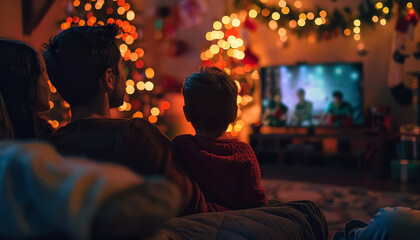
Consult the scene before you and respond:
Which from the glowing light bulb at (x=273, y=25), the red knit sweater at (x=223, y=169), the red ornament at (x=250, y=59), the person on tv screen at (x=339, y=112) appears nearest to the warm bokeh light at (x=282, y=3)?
the glowing light bulb at (x=273, y=25)

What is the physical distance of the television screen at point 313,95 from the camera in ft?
14.9

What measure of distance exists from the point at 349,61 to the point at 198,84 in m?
4.05

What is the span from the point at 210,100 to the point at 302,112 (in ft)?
12.4

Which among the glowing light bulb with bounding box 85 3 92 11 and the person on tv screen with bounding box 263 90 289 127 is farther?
the person on tv screen with bounding box 263 90 289 127

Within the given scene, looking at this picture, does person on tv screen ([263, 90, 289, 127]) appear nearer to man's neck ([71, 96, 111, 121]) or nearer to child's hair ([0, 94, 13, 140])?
man's neck ([71, 96, 111, 121])

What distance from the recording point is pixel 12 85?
0.92m

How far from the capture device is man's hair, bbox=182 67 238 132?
1201mm

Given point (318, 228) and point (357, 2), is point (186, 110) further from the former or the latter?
point (357, 2)

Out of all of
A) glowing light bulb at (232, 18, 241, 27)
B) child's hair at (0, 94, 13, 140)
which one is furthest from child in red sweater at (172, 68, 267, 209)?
glowing light bulb at (232, 18, 241, 27)

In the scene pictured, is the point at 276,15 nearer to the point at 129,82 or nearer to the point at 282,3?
the point at 282,3

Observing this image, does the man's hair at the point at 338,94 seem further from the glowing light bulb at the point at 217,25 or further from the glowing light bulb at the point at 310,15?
the glowing light bulb at the point at 217,25

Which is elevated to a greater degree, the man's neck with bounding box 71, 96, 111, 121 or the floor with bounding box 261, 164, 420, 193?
the man's neck with bounding box 71, 96, 111, 121

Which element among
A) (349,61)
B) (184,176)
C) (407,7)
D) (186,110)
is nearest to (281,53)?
(349,61)

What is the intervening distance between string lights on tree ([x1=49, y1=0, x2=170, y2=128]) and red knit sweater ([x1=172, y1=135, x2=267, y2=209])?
2.11 meters
